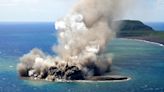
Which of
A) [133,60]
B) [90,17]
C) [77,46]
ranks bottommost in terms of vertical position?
[133,60]

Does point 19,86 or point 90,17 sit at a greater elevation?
point 90,17

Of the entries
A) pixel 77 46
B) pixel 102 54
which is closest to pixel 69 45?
pixel 77 46

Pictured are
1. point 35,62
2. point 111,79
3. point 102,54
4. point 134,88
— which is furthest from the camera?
point 102,54

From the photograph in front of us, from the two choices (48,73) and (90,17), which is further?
(90,17)

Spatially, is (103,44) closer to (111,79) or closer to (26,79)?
(111,79)

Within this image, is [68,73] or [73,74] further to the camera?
[73,74]

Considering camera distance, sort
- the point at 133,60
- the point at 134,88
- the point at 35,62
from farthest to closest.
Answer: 1. the point at 133,60
2. the point at 35,62
3. the point at 134,88

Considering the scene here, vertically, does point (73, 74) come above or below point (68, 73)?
below
